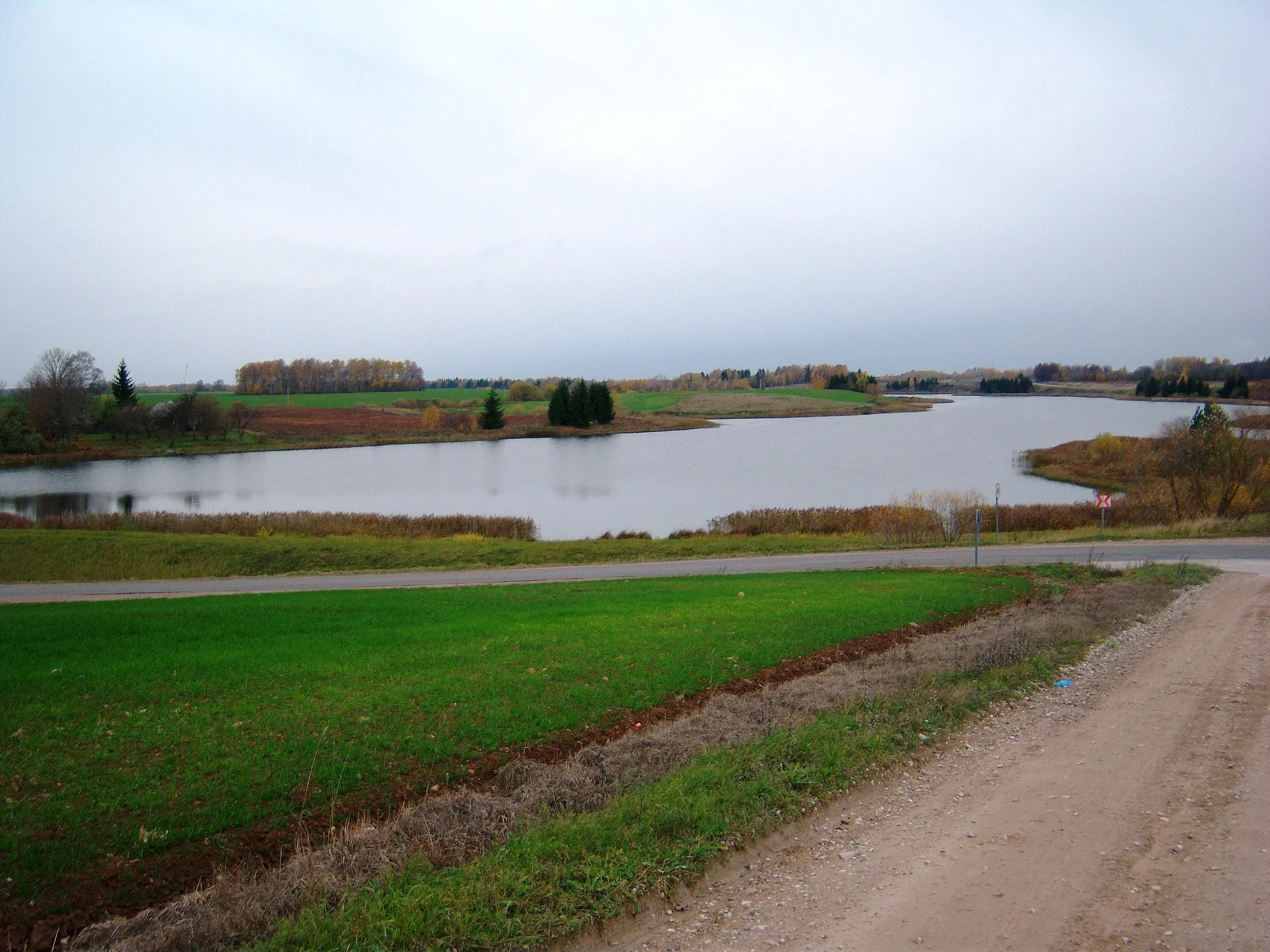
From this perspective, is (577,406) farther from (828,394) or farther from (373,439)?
(828,394)

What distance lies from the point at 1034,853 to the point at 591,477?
175 ft

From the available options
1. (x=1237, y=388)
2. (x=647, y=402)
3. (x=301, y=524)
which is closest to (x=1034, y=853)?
(x=301, y=524)

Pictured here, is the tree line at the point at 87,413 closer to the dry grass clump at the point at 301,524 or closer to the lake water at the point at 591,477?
the lake water at the point at 591,477

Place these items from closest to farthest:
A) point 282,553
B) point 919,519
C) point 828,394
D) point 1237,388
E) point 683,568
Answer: point 683,568
point 282,553
point 919,519
point 1237,388
point 828,394

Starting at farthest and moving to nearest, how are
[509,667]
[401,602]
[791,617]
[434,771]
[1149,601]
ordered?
[401,602], [1149,601], [791,617], [509,667], [434,771]

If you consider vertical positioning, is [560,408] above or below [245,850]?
above

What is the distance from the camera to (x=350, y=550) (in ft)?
86.7

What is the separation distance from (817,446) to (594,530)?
44.7 meters

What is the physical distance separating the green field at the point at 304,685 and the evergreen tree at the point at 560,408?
85035 mm

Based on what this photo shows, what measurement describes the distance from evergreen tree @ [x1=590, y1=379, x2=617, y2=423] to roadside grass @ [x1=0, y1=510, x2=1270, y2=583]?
73891mm

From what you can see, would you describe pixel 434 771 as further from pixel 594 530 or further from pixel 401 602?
pixel 594 530

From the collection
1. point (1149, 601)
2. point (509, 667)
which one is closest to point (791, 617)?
point (509, 667)

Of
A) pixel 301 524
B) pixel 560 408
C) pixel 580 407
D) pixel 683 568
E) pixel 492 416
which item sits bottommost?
pixel 683 568

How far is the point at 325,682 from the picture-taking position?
10.2 meters
